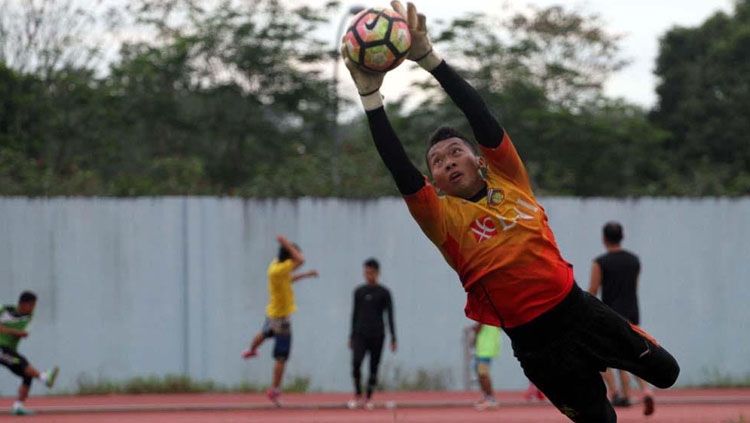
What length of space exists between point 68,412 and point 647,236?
877 cm

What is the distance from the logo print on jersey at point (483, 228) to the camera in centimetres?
647

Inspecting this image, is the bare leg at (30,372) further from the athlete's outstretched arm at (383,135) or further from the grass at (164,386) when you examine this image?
the athlete's outstretched arm at (383,135)

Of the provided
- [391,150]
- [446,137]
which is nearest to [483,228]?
[446,137]

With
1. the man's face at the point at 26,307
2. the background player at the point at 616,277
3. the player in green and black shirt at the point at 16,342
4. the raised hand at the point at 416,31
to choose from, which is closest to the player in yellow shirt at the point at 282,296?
the player in green and black shirt at the point at 16,342

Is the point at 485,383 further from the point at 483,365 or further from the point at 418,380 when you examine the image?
the point at 418,380

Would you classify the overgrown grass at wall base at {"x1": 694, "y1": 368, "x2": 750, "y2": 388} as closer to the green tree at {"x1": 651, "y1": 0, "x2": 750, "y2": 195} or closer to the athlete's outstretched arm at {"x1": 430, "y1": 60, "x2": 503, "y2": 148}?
the athlete's outstretched arm at {"x1": 430, "y1": 60, "x2": 503, "y2": 148}

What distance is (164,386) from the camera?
63.5 feet

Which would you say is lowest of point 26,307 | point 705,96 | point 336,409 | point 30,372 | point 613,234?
point 336,409

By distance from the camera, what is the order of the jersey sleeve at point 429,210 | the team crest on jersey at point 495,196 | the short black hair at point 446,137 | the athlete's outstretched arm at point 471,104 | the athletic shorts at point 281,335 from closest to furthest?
the jersey sleeve at point 429,210 < the athlete's outstretched arm at point 471,104 < the team crest on jersey at point 495,196 < the short black hair at point 446,137 < the athletic shorts at point 281,335

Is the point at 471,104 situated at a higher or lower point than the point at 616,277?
higher

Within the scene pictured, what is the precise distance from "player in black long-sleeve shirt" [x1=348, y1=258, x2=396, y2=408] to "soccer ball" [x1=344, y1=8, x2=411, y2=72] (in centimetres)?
1080

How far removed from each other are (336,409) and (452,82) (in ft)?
35.8

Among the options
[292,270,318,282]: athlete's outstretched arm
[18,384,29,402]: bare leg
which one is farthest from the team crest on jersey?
[292,270,318,282]: athlete's outstretched arm

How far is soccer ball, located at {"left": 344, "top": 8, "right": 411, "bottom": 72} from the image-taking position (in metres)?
6.15
